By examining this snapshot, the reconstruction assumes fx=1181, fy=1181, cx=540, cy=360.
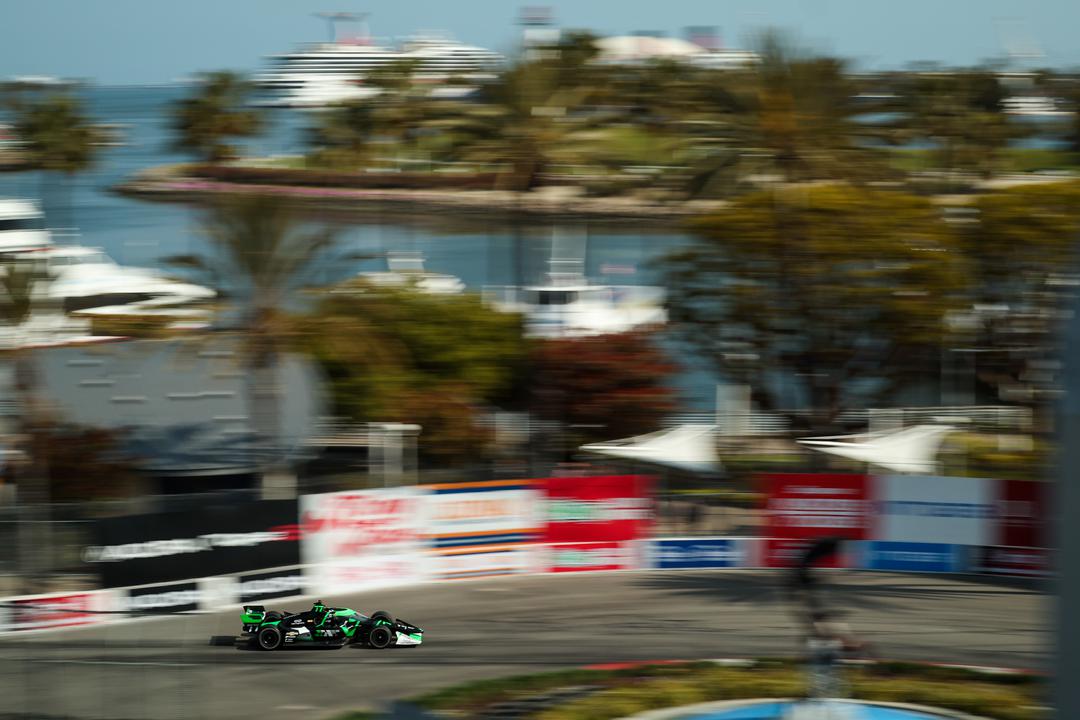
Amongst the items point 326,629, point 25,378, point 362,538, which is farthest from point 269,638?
point 25,378

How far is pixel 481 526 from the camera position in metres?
23.9

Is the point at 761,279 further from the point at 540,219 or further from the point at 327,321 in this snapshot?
the point at 540,219

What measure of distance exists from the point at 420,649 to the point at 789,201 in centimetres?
1967

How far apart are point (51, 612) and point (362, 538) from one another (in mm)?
7332

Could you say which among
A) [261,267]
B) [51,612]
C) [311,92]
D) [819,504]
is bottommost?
[819,504]

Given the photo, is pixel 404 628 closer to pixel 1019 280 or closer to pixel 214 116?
pixel 1019 280

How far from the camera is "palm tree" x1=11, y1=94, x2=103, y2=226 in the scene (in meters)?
39.2

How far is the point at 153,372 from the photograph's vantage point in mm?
33062

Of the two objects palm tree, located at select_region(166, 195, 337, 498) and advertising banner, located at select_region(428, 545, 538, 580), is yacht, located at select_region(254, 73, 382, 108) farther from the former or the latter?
advertising banner, located at select_region(428, 545, 538, 580)

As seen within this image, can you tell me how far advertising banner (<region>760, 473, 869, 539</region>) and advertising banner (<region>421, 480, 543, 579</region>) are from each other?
4.89 meters

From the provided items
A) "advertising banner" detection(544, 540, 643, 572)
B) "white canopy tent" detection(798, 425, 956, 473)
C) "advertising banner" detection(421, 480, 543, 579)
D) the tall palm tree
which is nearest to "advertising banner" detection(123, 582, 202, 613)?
"advertising banner" detection(421, 480, 543, 579)

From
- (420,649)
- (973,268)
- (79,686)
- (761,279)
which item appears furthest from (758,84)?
(79,686)

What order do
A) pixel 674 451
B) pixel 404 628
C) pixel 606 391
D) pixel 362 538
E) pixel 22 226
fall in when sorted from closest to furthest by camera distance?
1. pixel 404 628
2. pixel 362 538
3. pixel 674 451
4. pixel 606 391
5. pixel 22 226

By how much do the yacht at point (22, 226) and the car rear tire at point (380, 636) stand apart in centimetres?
2921
